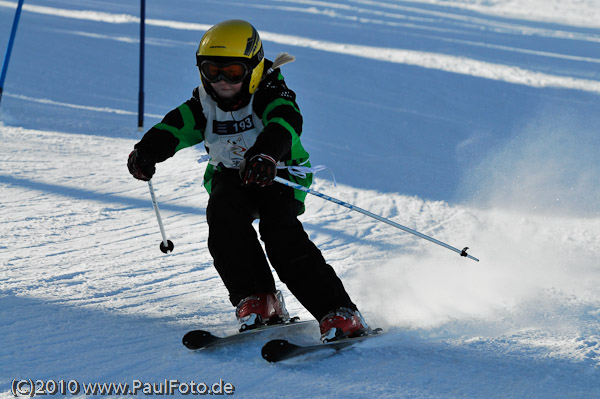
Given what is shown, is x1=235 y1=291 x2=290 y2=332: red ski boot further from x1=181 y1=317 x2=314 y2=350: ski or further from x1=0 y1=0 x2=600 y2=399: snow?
x1=0 y1=0 x2=600 y2=399: snow

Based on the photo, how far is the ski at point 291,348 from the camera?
2.57 metres

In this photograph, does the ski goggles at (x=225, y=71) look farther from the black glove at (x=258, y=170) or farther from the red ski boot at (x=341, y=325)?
the red ski boot at (x=341, y=325)

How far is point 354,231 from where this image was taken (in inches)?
185

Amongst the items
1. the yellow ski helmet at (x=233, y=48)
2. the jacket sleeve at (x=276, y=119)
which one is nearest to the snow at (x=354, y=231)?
the jacket sleeve at (x=276, y=119)

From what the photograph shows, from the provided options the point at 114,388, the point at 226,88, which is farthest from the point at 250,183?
the point at 114,388

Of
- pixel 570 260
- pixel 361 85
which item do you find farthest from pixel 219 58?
pixel 361 85

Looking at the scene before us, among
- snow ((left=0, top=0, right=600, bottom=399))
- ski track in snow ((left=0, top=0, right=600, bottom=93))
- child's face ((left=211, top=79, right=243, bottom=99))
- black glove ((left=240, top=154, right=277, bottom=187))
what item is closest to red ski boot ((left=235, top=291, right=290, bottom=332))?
snow ((left=0, top=0, right=600, bottom=399))

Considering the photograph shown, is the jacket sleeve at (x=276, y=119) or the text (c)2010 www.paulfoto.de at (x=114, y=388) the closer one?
the text (c)2010 www.paulfoto.de at (x=114, y=388)

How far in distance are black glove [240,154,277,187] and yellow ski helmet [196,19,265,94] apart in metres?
0.47

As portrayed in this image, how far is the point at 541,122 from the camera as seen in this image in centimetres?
905

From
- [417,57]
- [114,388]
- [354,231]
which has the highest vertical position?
[417,57]

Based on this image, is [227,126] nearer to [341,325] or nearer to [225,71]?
[225,71]

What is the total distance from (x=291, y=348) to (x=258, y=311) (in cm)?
31

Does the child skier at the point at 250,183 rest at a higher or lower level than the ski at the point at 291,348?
higher
